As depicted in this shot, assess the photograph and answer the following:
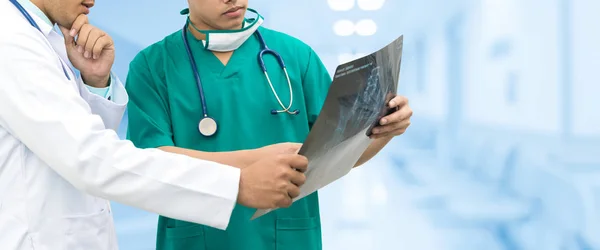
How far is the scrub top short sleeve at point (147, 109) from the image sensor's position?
1.50 meters

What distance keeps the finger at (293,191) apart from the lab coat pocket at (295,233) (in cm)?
36

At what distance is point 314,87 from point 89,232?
606 mm

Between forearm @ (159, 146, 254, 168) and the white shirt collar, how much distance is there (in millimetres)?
329

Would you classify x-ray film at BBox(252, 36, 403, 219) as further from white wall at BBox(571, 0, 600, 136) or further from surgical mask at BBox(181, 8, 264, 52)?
white wall at BBox(571, 0, 600, 136)

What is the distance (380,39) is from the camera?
8.66ft

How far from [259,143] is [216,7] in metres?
0.29

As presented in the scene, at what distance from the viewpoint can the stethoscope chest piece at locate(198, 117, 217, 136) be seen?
4.96 feet

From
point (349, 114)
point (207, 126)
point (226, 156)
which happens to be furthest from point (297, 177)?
point (207, 126)

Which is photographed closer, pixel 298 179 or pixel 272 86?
pixel 298 179

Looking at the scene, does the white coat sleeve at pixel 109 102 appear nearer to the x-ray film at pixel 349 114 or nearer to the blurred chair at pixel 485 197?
the x-ray film at pixel 349 114

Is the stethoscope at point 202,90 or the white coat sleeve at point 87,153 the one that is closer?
the white coat sleeve at point 87,153

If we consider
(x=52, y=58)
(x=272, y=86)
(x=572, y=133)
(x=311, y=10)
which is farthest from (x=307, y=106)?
(x=572, y=133)

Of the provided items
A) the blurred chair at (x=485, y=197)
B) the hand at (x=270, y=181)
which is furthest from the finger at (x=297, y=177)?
the blurred chair at (x=485, y=197)

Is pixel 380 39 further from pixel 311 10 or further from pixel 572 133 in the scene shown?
pixel 572 133
